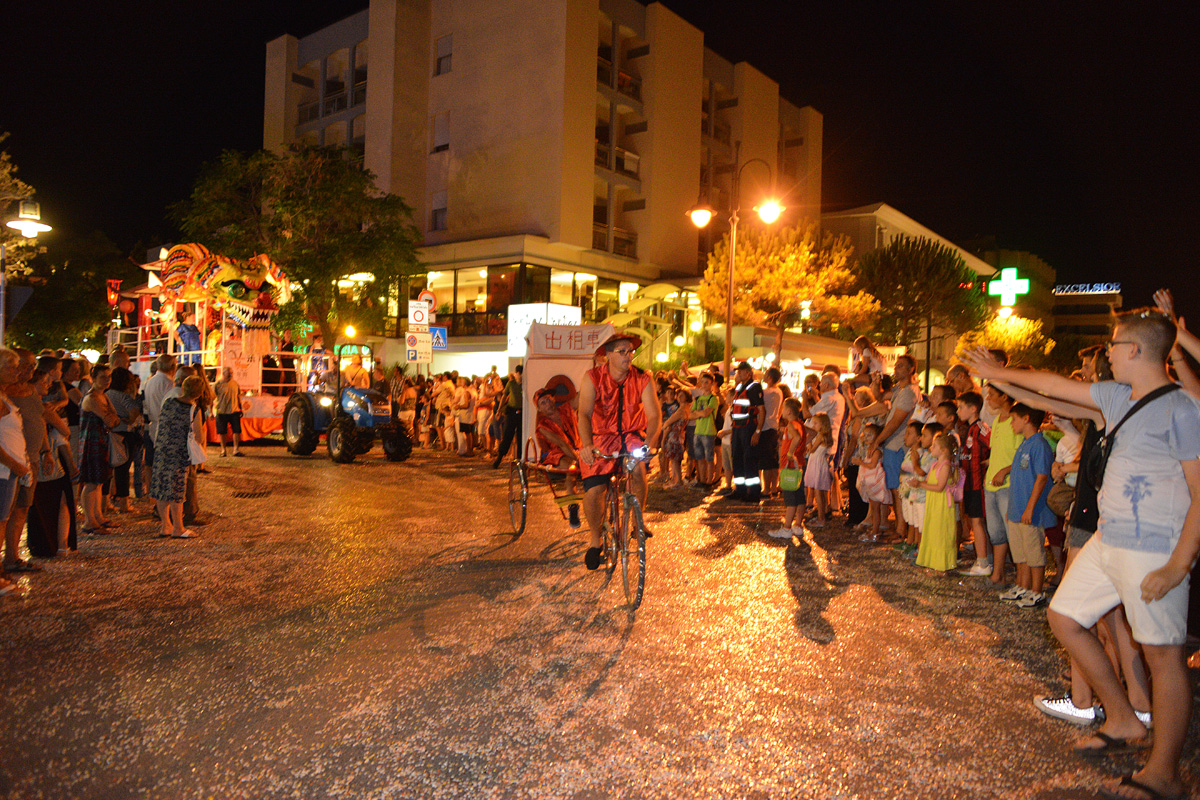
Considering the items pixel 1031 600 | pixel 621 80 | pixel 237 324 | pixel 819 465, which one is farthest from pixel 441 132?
pixel 1031 600

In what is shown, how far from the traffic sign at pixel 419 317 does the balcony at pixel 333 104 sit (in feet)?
77.9

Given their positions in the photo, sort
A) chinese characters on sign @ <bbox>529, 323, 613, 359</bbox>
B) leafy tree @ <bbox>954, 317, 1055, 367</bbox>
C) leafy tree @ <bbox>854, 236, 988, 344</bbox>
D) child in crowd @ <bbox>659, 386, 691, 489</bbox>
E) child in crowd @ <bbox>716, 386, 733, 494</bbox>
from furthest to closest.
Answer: leafy tree @ <bbox>954, 317, 1055, 367</bbox>, leafy tree @ <bbox>854, 236, 988, 344</bbox>, child in crowd @ <bbox>659, 386, 691, 489</bbox>, child in crowd @ <bbox>716, 386, 733, 494</bbox>, chinese characters on sign @ <bbox>529, 323, 613, 359</bbox>

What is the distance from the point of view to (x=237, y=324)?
17234mm

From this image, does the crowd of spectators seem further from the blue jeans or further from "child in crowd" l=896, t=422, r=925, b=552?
the blue jeans

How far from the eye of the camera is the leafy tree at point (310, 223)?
2788cm

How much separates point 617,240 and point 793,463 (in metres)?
28.1

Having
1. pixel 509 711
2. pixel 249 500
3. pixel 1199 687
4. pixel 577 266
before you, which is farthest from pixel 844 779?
pixel 577 266

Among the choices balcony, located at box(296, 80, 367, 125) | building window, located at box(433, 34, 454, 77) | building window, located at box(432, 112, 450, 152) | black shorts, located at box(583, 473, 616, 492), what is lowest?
black shorts, located at box(583, 473, 616, 492)

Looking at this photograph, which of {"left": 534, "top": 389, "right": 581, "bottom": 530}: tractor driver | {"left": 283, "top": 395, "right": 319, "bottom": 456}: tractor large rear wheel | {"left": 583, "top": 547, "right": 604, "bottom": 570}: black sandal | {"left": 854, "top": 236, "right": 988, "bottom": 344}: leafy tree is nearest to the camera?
{"left": 583, "top": 547, "right": 604, "bottom": 570}: black sandal

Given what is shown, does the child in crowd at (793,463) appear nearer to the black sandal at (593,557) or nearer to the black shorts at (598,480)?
the black sandal at (593,557)

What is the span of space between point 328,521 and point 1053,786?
7.71m

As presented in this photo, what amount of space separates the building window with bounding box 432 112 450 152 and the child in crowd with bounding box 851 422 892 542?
3056 centimetres

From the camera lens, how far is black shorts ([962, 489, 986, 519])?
7043 mm

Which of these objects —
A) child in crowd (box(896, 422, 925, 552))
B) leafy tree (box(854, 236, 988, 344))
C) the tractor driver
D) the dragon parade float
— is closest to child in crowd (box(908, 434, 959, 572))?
child in crowd (box(896, 422, 925, 552))
